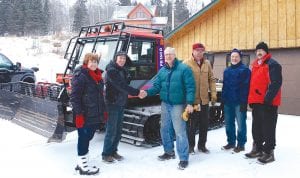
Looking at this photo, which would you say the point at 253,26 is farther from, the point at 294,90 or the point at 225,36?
the point at 294,90

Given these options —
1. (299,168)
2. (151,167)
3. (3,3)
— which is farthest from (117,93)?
(3,3)

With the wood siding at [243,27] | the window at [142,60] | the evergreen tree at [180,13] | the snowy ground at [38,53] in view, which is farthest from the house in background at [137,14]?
the window at [142,60]

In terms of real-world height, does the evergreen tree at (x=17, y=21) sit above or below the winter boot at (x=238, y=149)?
above

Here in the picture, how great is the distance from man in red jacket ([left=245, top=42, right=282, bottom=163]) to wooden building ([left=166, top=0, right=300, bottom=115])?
596 centimetres

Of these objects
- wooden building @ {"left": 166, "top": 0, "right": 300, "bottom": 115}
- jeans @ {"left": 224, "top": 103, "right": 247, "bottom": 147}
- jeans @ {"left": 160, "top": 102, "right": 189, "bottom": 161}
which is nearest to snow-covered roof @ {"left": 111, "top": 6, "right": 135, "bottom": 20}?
wooden building @ {"left": 166, "top": 0, "right": 300, "bottom": 115}

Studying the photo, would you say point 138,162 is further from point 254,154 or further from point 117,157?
point 254,154

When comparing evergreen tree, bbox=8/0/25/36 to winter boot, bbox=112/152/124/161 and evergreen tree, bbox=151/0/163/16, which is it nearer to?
evergreen tree, bbox=151/0/163/16

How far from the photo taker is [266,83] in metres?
6.44

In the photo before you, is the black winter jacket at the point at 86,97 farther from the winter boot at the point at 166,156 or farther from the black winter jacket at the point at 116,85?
the winter boot at the point at 166,156

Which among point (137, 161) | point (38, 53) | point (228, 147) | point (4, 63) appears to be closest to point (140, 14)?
point (38, 53)

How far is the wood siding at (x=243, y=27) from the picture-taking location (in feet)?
39.0

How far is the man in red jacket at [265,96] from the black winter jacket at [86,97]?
2721mm

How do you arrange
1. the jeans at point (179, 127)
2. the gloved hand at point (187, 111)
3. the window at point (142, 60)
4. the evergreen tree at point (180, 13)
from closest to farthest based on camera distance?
the gloved hand at point (187, 111)
the jeans at point (179, 127)
the window at point (142, 60)
the evergreen tree at point (180, 13)

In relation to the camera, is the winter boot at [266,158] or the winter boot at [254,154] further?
the winter boot at [254,154]
